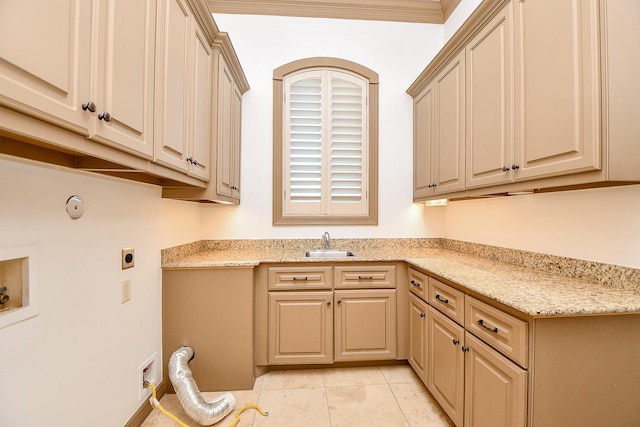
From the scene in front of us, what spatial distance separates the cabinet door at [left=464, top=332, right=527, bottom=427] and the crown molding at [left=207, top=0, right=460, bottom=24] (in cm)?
298

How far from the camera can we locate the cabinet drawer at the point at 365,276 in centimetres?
233

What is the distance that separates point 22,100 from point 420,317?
223 cm

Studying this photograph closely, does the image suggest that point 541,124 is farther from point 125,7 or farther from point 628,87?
point 125,7

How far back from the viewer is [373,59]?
295cm

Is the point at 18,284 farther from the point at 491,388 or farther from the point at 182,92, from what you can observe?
the point at 491,388

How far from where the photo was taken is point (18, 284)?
1.04 metres

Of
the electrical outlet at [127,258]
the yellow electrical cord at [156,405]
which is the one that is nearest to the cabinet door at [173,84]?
the electrical outlet at [127,258]

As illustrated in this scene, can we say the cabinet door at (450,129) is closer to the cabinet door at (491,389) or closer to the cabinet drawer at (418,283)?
the cabinet drawer at (418,283)

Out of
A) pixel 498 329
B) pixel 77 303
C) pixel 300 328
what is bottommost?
pixel 300 328

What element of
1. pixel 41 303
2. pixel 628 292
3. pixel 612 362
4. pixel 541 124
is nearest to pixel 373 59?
pixel 541 124

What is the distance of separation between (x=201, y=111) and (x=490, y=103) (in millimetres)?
1762

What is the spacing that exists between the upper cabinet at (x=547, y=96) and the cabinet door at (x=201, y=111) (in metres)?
1.69

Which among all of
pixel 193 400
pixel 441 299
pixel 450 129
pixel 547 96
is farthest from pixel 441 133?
pixel 193 400

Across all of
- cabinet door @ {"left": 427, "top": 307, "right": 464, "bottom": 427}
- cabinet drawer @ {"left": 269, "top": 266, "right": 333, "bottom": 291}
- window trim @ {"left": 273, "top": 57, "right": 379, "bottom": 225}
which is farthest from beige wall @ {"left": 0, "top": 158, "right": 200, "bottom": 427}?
cabinet door @ {"left": 427, "top": 307, "right": 464, "bottom": 427}
